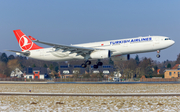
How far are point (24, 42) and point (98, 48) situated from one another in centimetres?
1677

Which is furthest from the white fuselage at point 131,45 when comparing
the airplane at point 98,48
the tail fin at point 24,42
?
the tail fin at point 24,42

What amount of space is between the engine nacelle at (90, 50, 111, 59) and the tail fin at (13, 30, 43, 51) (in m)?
12.7

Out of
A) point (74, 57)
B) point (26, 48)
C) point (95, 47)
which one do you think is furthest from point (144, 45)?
point (26, 48)

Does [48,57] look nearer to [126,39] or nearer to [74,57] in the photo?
[74,57]

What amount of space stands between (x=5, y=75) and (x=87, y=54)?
49719 mm

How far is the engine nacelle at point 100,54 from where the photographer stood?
128ft

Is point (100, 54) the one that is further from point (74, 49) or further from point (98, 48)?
point (74, 49)

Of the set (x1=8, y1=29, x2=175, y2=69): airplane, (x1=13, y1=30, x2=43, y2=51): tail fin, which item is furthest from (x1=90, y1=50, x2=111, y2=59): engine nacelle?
(x1=13, y1=30, x2=43, y2=51): tail fin

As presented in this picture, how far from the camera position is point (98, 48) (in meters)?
40.8

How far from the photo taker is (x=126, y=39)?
127ft

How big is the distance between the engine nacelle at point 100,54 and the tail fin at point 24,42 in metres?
12.7

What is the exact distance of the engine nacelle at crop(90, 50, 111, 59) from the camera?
39031 millimetres

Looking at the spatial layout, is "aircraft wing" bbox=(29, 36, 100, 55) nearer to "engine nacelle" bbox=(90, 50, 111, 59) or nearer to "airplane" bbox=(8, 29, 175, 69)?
"airplane" bbox=(8, 29, 175, 69)

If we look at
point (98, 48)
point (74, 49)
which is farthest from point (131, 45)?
point (74, 49)
